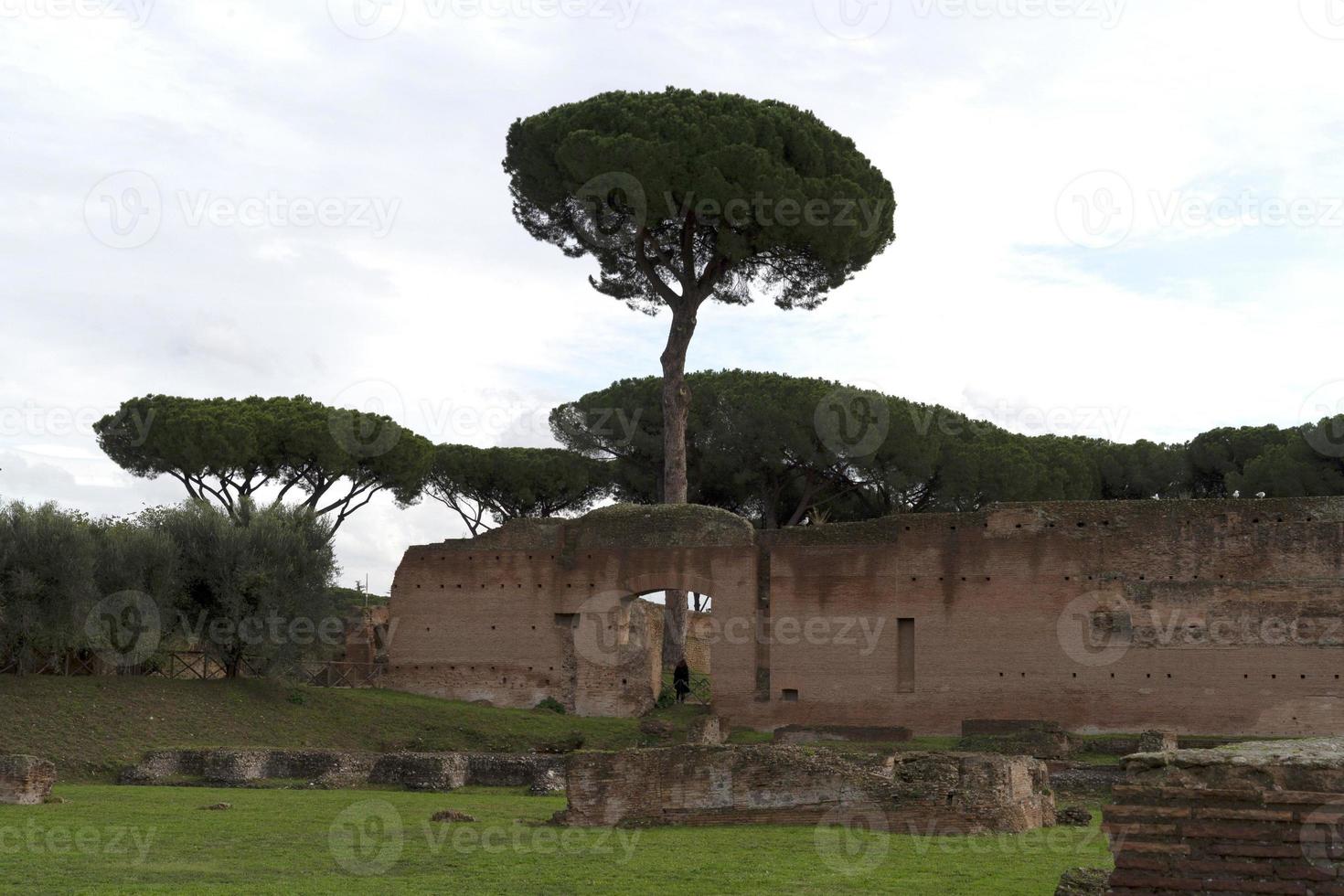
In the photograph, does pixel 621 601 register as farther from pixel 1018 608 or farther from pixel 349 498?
pixel 349 498

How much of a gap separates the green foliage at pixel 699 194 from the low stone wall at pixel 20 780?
16.3 metres

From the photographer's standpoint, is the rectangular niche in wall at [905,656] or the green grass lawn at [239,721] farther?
the rectangular niche in wall at [905,656]

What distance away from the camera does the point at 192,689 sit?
69.3ft

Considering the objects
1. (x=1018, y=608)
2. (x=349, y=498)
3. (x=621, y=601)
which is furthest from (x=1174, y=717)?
(x=349, y=498)

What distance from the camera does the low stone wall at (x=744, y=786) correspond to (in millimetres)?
12000

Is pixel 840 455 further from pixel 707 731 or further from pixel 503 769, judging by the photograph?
pixel 503 769

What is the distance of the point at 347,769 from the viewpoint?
Result: 55.2ft
